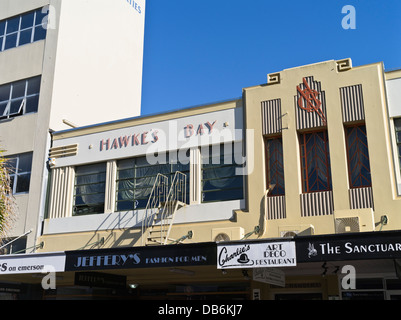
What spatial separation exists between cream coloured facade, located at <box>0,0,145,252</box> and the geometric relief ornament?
9.53m

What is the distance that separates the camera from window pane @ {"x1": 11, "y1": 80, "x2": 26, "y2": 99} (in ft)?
70.5

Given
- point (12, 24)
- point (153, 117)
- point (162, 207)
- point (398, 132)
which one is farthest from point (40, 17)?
point (398, 132)

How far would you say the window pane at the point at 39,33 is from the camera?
855 inches

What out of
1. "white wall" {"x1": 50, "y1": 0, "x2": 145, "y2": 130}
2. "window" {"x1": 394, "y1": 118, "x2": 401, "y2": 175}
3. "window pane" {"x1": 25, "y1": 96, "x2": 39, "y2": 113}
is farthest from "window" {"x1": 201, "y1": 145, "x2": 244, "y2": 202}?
"window pane" {"x1": 25, "y1": 96, "x2": 39, "y2": 113}

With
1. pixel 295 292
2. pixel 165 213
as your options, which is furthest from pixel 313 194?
pixel 165 213

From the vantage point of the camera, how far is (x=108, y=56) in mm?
24375

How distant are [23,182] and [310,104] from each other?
11.0m

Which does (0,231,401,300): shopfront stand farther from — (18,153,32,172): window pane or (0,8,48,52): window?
(0,8,48,52): window

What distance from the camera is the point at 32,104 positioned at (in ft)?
68.8

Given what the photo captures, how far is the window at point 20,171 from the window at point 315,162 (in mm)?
10316

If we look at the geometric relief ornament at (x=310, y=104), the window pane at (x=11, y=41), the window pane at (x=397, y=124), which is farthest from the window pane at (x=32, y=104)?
the window pane at (x=397, y=124)

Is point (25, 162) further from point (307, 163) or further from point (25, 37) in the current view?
point (307, 163)

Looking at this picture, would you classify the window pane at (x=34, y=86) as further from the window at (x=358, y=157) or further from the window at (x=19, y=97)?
the window at (x=358, y=157)
